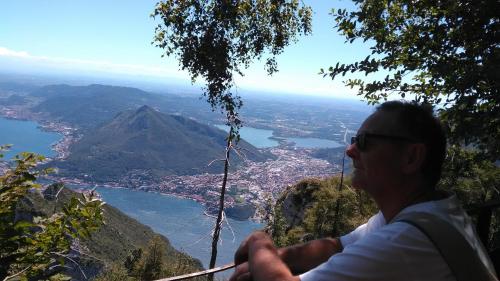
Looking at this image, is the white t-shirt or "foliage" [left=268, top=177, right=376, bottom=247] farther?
"foliage" [left=268, top=177, right=376, bottom=247]

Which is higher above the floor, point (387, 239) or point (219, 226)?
point (387, 239)

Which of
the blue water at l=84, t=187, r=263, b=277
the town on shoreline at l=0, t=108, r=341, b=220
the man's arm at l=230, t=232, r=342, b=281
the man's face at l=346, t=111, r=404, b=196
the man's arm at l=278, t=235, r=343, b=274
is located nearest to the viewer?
the man's face at l=346, t=111, r=404, b=196

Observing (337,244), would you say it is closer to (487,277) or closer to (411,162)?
(411,162)

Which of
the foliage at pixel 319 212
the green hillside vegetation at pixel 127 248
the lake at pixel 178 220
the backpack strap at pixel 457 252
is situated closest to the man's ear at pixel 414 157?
the backpack strap at pixel 457 252

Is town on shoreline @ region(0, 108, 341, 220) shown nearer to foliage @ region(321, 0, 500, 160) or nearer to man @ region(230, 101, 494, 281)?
foliage @ region(321, 0, 500, 160)

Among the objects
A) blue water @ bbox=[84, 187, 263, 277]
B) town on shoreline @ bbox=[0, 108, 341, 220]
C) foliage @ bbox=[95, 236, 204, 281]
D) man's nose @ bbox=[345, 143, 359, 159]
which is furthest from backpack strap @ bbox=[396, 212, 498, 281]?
blue water @ bbox=[84, 187, 263, 277]

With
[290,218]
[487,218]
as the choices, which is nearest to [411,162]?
[487,218]

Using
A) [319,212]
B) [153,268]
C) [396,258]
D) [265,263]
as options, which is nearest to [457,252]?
[396,258]
